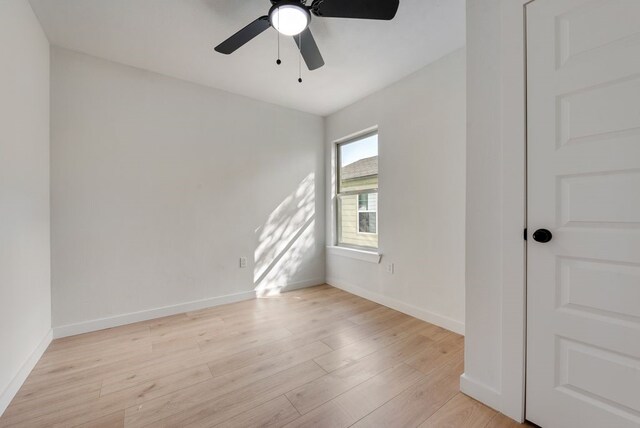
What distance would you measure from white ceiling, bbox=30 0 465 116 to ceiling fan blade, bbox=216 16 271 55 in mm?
248

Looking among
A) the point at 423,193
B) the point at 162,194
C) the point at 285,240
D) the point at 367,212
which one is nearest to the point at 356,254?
the point at 367,212

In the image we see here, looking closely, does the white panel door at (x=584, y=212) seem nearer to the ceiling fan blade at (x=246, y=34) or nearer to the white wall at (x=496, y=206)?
the white wall at (x=496, y=206)

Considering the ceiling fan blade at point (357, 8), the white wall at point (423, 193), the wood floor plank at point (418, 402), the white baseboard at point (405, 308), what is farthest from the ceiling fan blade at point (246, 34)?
the white baseboard at point (405, 308)

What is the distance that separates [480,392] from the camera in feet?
4.80

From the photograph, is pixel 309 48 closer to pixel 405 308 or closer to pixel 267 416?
pixel 267 416

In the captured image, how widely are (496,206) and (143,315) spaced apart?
319 cm

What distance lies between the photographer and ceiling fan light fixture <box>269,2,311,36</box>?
1.52 m

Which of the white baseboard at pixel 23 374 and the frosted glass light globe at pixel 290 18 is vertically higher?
the frosted glass light globe at pixel 290 18

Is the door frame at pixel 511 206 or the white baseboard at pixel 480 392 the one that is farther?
the white baseboard at pixel 480 392

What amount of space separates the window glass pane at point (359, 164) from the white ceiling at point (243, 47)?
725 mm

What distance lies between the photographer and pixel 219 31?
2.08 meters

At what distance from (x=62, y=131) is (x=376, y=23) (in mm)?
2821

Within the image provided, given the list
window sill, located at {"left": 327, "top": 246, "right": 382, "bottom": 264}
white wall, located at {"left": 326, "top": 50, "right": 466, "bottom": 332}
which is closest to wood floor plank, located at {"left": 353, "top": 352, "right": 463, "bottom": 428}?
white wall, located at {"left": 326, "top": 50, "right": 466, "bottom": 332}

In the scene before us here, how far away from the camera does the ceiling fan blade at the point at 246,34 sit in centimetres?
165
